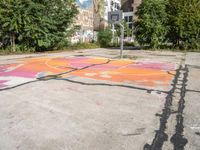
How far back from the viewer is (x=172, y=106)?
586 cm

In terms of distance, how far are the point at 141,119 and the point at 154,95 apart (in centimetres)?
197

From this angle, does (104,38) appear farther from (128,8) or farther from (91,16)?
(128,8)

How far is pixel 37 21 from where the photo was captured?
64.6ft

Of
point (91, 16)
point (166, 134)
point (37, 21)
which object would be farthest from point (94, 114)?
point (91, 16)

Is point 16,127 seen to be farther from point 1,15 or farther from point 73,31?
point 73,31

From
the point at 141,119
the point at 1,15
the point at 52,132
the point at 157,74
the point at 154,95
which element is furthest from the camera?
the point at 1,15

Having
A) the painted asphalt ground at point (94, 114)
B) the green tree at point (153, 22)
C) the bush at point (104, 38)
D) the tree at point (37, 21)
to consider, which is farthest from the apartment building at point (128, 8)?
the painted asphalt ground at point (94, 114)

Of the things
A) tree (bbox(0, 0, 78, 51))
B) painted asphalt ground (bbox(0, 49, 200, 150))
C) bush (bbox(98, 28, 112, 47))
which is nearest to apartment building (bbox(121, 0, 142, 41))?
bush (bbox(98, 28, 112, 47))

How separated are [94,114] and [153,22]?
1944cm

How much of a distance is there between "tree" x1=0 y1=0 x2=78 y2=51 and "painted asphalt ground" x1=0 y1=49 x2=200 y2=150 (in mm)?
10888

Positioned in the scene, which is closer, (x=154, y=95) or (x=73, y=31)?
(x=154, y=95)

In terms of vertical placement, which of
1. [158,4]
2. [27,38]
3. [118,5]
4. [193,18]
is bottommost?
[27,38]

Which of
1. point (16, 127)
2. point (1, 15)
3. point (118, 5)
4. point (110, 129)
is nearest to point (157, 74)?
point (110, 129)

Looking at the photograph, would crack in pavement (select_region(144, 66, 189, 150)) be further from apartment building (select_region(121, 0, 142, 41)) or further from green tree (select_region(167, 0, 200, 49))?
apartment building (select_region(121, 0, 142, 41))
